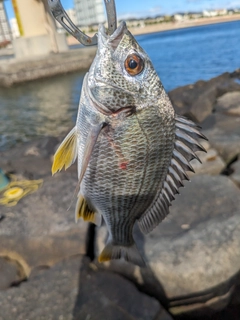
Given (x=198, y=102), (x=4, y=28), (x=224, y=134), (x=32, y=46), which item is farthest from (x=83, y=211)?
(x=4, y=28)

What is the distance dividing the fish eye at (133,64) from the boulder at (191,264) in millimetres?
1812

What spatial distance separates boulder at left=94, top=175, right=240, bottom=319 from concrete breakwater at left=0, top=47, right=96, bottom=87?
1860 centimetres

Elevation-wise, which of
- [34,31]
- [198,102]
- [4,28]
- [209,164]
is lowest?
[198,102]

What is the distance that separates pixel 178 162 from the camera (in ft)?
5.34

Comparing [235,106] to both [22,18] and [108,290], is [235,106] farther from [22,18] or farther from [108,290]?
[22,18]

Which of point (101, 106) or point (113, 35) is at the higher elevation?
point (113, 35)

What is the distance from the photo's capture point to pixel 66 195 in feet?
11.9

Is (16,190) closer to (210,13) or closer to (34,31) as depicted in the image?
(34,31)

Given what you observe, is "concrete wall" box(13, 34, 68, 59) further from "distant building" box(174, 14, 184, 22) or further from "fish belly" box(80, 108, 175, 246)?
"distant building" box(174, 14, 184, 22)

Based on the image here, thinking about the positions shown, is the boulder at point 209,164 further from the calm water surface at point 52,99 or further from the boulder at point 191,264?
the calm water surface at point 52,99

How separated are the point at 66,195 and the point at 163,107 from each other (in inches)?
96.0

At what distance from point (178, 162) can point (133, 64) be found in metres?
0.59

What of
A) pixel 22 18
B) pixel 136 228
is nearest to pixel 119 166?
pixel 136 228

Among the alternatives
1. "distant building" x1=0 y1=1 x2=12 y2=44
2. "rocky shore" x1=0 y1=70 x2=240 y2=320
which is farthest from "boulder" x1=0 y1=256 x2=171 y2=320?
"distant building" x1=0 y1=1 x2=12 y2=44
